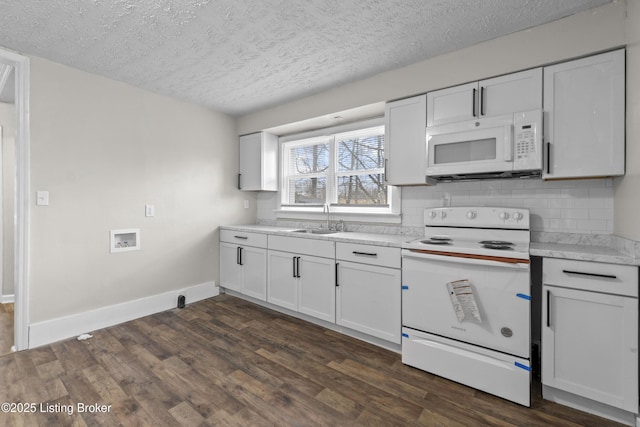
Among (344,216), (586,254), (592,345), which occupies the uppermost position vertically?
(344,216)

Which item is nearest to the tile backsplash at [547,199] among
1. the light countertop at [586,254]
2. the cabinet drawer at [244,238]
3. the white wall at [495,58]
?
the light countertop at [586,254]

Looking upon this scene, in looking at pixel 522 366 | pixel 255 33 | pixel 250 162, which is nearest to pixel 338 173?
pixel 250 162

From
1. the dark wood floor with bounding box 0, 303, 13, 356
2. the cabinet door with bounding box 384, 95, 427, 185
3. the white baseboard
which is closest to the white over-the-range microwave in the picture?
the cabinet door with bounding box 384, 95, 427, 185

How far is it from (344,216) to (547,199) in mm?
1914

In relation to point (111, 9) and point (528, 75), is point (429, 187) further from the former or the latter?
point (111, 9)

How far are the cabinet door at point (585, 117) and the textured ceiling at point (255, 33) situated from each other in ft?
1.25

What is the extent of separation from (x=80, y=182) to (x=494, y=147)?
360 cm

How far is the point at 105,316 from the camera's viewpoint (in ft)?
9.83

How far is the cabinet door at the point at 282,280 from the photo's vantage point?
3.18m

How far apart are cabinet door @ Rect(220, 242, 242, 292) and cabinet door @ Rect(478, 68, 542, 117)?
3.07m

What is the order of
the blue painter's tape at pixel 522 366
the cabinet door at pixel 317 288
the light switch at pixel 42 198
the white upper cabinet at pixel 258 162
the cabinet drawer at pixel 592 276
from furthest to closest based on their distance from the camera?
the white upper cabinet at pixel 258 162 < the cabinet door at pixel 317 288 < the light switch at pixel 42 198 < the blue painter's tape at pixel 522 366 < the cabinet drawer at pixel 592 276

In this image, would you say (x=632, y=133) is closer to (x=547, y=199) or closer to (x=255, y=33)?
(x=547, y=199)

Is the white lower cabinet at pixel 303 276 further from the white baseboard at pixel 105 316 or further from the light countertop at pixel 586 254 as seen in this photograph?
the light countertop at pixel 586 254

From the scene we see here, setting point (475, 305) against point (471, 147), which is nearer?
point (475, 305)
